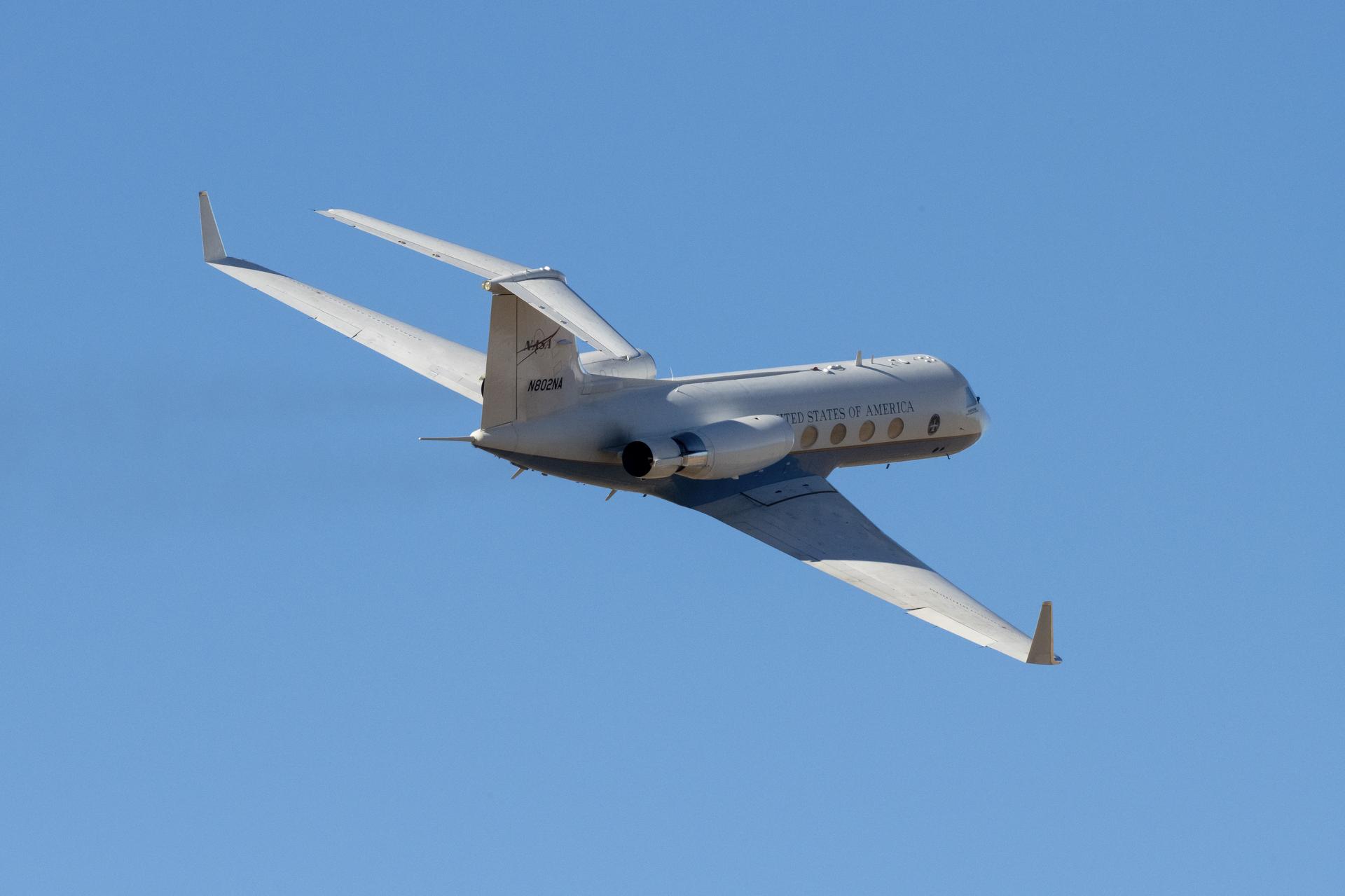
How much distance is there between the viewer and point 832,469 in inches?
2030

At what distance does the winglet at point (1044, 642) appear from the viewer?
4091 cm

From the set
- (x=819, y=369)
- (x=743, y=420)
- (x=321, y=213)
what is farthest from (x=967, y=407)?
(x=321, y=213)

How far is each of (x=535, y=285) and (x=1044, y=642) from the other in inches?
464

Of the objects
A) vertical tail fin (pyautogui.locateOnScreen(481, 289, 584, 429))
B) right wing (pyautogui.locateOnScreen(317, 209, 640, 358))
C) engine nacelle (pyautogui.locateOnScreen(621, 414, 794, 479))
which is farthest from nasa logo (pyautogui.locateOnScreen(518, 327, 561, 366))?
engine nacelle (pyautogui.locateOnScreen(621, 414, 794, 479))

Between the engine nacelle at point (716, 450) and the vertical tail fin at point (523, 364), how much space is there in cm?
201

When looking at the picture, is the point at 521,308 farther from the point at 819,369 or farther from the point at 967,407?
the point at 967,407

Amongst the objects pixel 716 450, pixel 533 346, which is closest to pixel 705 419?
pixel 716 450

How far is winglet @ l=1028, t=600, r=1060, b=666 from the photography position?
134ft

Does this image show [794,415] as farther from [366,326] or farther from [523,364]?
[366,326]

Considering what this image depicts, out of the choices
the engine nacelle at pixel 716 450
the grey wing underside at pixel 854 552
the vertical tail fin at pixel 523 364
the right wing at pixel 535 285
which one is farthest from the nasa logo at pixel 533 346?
the grey wing underside at pixel 854 552

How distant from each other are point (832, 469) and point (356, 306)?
12149mm

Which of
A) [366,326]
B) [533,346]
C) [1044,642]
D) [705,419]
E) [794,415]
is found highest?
[366,326]

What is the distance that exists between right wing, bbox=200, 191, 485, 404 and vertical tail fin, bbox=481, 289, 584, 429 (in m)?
4.38

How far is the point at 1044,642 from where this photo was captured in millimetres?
41000
